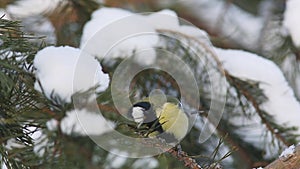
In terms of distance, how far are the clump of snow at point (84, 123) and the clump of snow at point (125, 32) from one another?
1.31ft

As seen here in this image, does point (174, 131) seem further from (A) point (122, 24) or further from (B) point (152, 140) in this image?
(A) point (122, 24)

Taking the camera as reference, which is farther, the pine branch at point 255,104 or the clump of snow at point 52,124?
the pine branch at point 255,104

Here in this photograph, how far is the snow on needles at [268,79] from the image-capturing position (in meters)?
1.46

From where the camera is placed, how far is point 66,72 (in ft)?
3.09

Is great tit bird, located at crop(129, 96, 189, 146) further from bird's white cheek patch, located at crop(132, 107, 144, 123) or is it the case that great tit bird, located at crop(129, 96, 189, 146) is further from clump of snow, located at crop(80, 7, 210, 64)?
clump of snow, located at crop(80, 7, 210, 64)

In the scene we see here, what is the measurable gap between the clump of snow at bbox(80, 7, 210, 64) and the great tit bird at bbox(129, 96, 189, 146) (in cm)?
34

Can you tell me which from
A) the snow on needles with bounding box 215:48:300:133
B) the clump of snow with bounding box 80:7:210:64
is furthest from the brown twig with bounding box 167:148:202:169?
the snow on needles with bounding box 215:48:300:133

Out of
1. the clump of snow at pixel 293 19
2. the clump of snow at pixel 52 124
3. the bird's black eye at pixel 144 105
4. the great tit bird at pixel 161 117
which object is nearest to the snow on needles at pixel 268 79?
the clump of snow at pixel 293 19

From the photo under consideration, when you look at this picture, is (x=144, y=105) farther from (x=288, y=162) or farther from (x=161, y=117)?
(x=288, y=162)

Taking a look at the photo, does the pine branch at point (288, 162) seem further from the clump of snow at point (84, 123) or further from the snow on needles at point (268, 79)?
the snow on needles at point (268, 79)

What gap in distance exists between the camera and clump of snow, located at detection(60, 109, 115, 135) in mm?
872

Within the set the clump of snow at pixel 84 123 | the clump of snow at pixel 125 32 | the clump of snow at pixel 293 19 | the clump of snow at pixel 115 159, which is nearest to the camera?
the clump of snow at pixel 84 123

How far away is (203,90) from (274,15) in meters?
0.64

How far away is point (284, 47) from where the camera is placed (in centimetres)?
173
